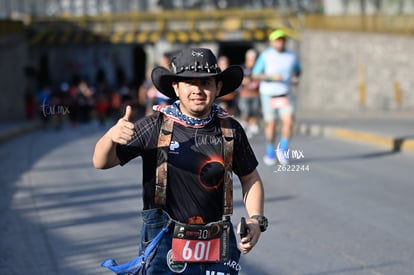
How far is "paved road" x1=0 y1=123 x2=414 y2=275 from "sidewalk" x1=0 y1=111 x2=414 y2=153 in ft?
5.79

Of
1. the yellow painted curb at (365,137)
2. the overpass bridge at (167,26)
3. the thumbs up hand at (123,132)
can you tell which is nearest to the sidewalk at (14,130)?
the overpass bridge at (167,26)

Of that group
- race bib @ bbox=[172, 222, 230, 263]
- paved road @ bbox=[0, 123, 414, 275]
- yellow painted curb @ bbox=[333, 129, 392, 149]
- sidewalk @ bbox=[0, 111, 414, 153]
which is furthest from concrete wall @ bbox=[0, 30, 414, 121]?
race bib @ bbox=[172, 222, 230, 263]

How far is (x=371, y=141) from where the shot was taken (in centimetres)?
1895

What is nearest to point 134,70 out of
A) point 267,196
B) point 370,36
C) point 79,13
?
point 79,13

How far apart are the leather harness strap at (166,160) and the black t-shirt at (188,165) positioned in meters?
0.02

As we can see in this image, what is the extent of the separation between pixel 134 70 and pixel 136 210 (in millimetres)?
43077

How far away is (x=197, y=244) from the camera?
443cm

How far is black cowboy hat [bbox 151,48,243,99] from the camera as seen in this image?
14.5 feet

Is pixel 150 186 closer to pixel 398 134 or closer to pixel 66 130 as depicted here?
pixel 398 134

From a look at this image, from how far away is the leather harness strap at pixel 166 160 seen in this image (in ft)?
14.6

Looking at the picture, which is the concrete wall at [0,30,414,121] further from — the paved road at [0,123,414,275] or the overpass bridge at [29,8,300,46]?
the paved road at [0,123,414,275]

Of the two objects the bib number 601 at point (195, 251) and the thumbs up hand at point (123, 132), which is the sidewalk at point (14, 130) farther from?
the thumbs up hand at point (123, 132)

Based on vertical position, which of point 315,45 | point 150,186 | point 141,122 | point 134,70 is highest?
point 141,122

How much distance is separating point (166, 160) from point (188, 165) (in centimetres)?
11
